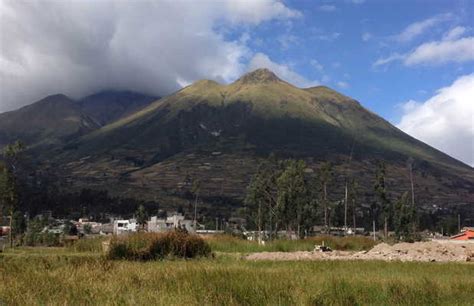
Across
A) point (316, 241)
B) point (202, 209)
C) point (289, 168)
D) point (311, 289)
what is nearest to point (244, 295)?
point (311, 289)

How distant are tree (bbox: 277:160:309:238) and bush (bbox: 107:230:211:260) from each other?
4285cm

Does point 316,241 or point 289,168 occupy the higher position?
point 289,168

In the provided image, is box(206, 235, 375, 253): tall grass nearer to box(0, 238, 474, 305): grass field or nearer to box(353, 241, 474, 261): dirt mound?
box(353, 241, 474, 261): dirt mound

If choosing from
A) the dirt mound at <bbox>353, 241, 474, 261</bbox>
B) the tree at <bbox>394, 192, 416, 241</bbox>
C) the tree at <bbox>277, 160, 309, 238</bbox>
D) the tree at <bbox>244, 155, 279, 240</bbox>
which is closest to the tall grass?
the dirt mound at <bbox>353, 241, 474, 261</bbox>

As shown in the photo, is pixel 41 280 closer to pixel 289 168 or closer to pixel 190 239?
pixel 190 239

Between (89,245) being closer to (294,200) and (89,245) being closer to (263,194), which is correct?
(294,200)

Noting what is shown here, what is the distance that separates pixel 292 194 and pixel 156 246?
47.3 meters

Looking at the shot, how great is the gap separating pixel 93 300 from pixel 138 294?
792 mm

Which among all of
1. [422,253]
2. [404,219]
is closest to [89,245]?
[422,253]

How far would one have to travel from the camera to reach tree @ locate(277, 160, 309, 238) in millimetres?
66312

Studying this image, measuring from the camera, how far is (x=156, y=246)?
21484 mm

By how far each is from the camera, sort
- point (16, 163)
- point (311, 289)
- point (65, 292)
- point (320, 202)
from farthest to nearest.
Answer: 1. point (320, 202)
2. point (16, 163)
3. point (311, 289)
4. point (65, 292)

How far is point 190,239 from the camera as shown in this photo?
2245 centimetres

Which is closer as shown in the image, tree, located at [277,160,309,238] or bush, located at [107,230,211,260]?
bush, located at [107,230,211,260]
